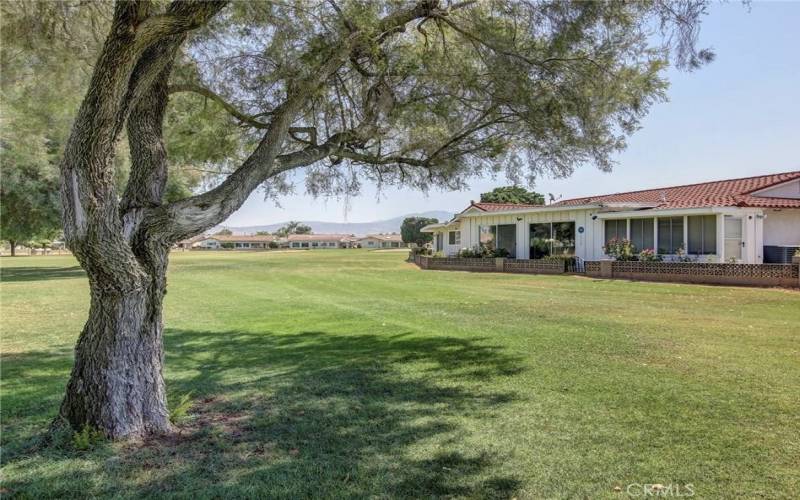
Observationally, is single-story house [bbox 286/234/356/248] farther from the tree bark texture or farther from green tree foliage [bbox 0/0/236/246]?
the tree bark texture

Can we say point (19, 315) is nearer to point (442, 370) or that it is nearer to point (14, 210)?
point (442, 370)

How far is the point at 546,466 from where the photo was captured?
3.97 m

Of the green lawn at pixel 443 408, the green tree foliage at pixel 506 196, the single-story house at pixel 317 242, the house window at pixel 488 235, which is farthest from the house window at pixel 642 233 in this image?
the single-story house at pixel 317 242

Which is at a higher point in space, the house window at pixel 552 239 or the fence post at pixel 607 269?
the house window at pixel 552 239

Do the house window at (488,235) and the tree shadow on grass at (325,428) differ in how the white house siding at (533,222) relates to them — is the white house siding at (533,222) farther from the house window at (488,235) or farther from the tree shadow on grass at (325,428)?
the tree shadow on grass at (325,428)

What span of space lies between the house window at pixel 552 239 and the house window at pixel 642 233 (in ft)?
10.9

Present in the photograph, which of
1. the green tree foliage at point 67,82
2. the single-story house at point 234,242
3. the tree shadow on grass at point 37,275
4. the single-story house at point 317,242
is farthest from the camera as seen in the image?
the single-story house at point 317,242

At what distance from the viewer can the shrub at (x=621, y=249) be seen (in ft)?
77.2

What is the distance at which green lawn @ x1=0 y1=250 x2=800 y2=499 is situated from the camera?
12.3ft

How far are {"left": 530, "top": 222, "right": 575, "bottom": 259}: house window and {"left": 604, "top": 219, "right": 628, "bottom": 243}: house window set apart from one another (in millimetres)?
1976

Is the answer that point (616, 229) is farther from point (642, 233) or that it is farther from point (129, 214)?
point (129, 214)

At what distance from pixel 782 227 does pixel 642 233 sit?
5593 millimetres

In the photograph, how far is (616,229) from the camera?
26094 millimetres

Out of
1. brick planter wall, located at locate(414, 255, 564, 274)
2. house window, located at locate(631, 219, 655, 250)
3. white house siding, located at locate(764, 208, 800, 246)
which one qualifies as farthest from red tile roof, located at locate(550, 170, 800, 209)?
brick planter wall, located at locate(414, 255, 564, 274)
